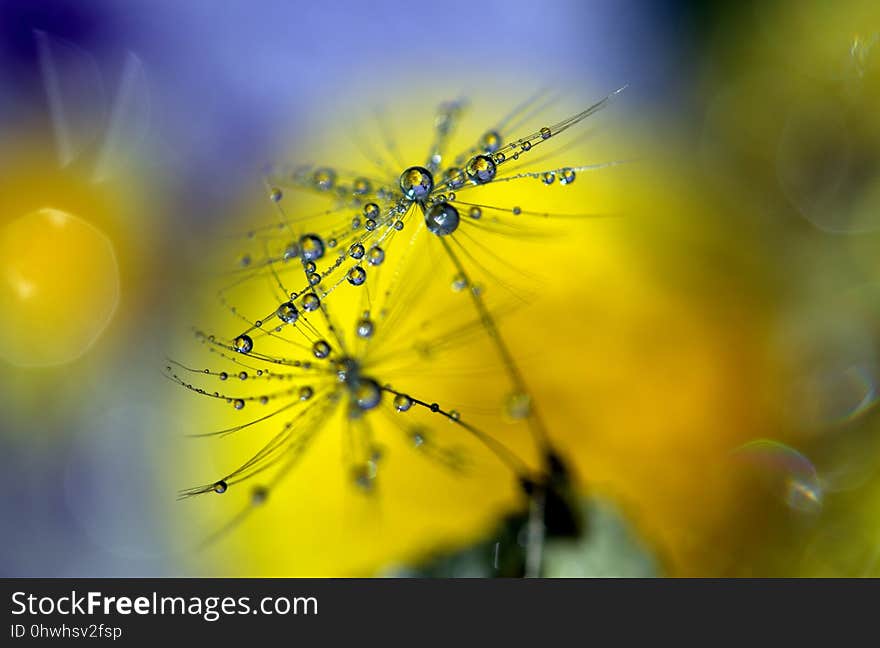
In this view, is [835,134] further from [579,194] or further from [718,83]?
[579,194]

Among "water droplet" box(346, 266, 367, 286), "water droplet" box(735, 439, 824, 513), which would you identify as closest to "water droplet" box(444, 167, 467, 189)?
"water droplet" box(346, 266, 367, 286)

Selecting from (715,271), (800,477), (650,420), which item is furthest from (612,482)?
(715,271)

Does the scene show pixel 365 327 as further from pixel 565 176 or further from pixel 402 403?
pixel 565 176

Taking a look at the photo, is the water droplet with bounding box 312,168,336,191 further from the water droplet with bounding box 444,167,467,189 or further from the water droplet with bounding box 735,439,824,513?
the water droplet with bounding box 735,439,824,513

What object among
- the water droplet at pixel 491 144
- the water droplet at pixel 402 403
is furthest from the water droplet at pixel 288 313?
the water droplet at pixel 491 144

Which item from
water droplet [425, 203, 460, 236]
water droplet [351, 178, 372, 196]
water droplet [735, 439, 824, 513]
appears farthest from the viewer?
water droplet [735, 439, 824, 513]

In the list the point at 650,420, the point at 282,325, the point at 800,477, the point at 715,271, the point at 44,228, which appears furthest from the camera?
the point at 44,228

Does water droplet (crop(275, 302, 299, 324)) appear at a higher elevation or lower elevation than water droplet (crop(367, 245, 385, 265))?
lower

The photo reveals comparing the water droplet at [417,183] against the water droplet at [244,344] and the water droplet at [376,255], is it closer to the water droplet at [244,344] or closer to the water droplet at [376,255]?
the water droplet at [376,255]
